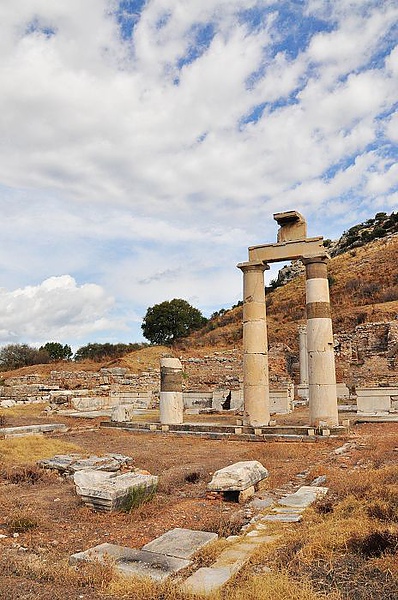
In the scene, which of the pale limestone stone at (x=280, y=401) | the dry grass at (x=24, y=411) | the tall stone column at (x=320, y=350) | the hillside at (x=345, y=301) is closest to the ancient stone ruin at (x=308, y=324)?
the tall stone column at (x=320, y=350)

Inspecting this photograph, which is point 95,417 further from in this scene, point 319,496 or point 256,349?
point 319,496

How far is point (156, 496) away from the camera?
805cm

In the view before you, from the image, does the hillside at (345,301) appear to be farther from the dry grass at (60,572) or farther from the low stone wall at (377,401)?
the dry grass at (60,572)

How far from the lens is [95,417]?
21562 mm

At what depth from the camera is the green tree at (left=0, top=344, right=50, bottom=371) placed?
177 feet

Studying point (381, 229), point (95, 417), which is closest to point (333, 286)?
point (381, 229)

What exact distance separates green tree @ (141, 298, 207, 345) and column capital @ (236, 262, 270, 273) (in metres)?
42.3

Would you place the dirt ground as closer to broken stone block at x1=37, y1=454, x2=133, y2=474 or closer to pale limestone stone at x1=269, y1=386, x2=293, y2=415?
broken stone block at x1=37, y1=454, x2=133, y2=474

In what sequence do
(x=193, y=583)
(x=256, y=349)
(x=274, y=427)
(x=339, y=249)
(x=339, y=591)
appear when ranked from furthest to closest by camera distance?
(x=339, y=249) → (x=256, y=349) → (x=274, y=427) → (x=193, y=583) → (x=339, y=591)

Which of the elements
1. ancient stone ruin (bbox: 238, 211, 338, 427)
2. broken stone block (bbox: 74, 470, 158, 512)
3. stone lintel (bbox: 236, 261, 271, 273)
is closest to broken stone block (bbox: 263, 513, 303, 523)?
broken stone block (bbox: 74, 470, 158, 512)

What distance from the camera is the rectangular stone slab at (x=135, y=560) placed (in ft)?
15.1

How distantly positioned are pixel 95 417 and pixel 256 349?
8.78 meters

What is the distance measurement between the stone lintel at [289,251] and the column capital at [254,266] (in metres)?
0.10

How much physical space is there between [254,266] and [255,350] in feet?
9.13
